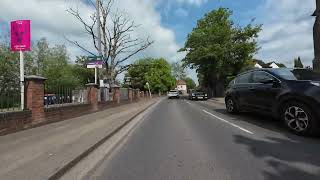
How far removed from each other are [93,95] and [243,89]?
12064 millimetres

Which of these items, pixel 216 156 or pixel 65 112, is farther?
pixel 65 112

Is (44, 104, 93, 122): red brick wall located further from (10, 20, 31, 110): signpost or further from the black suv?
the black suv

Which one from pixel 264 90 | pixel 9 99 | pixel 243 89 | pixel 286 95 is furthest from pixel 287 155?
pixel 9 99

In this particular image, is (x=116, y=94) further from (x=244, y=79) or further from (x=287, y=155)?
(x=287, y=155)

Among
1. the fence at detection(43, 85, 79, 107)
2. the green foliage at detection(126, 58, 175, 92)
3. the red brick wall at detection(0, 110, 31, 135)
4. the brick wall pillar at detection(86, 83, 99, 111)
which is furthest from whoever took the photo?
the green foliage at detection(126, 58, 175, 92)

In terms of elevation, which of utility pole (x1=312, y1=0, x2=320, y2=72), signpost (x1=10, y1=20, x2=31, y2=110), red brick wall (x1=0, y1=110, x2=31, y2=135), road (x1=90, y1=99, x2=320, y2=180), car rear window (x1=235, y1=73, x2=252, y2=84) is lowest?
road (x1=90, y1=99, x2=320, y2=180)

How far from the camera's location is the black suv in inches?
424

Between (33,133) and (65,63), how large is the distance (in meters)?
65.8

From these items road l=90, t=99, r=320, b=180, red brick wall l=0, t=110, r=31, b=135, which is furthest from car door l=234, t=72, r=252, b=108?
red brick wall l=0, t=110, r=31, b=135

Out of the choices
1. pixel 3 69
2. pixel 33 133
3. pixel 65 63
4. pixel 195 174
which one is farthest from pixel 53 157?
pixel 65 63

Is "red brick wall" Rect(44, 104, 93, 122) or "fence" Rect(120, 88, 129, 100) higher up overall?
"fence" Rect(120, 88, 129, 100)

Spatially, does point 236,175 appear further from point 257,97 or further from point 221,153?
point 257,97

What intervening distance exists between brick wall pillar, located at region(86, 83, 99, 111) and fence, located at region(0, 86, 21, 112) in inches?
411

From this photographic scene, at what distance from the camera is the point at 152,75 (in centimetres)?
12369
